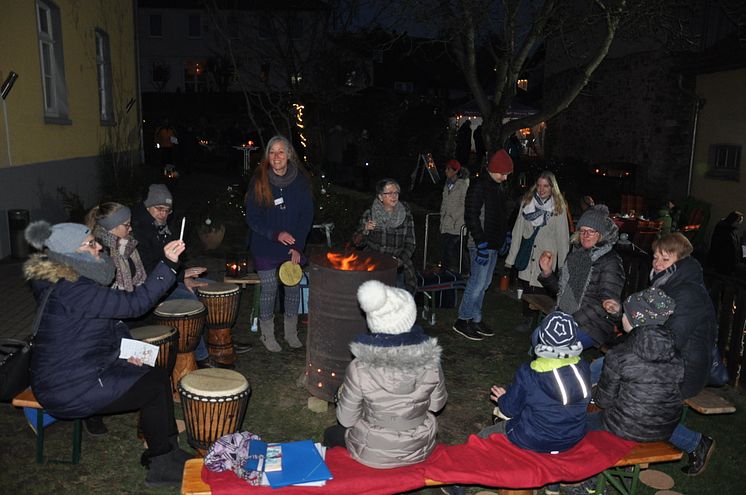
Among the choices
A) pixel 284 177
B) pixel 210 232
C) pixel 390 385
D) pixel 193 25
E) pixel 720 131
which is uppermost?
pixel 193 25

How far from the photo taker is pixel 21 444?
457cm

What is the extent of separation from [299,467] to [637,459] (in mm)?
2080

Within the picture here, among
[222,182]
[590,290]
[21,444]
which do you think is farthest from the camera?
[222,182]

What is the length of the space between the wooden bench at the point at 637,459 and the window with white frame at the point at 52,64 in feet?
35.0

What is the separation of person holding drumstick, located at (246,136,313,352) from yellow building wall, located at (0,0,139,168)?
5.43 meters

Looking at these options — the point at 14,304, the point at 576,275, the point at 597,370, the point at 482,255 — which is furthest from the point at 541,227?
the point at 14,304

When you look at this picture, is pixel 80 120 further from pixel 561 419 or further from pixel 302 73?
pixel 561 419

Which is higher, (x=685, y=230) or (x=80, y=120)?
(x=80, y=120)

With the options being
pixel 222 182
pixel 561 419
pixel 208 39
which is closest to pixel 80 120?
pixel 222 182

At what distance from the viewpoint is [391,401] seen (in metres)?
3.48

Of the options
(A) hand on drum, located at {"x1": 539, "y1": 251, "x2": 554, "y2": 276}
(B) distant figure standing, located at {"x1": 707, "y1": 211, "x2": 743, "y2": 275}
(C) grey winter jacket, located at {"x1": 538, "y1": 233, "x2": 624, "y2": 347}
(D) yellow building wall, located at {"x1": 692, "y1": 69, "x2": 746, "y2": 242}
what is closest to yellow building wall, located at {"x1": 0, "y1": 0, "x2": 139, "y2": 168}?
(A) hand on drum, located at {"x1": 539, "y1": 251, "x2": 554, "y2": 276}

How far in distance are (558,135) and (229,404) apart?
831 inches

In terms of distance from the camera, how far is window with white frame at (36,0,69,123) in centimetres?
1121

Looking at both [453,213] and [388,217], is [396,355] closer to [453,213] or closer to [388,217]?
[388,217]
